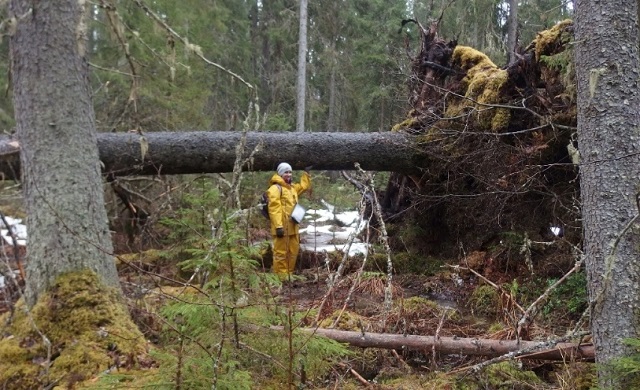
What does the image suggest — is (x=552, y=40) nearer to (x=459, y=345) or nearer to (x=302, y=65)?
(x=459, y=345)

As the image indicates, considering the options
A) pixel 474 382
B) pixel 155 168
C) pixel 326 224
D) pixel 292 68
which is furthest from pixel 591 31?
pixel 292 68

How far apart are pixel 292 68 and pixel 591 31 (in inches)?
834

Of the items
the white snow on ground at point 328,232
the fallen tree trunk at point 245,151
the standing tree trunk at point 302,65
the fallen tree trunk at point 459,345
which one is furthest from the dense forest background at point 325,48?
the fallen tree trunk at point 459,345

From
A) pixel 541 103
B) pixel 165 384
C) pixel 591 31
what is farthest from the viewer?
pixel 541 103

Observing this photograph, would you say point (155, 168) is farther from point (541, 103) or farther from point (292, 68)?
point (292, 68)

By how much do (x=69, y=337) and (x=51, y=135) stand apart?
154 centimetres

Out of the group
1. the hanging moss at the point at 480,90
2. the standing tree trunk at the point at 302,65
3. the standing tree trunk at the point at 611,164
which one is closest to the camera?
the standing tree trunk at the point at 611,164

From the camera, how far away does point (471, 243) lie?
308 inches

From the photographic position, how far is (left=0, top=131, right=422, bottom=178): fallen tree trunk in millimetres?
7230

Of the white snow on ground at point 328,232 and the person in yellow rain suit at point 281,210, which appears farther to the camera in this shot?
the white snow on ground at point 328,232

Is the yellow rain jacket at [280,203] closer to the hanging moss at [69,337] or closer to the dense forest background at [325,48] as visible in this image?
the hanging moss at [69,337]

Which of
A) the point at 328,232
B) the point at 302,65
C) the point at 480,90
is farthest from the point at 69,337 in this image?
the point at 302,65

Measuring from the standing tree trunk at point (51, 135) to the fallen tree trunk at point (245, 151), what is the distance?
3068mm

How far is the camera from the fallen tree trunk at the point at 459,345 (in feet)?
13.0
